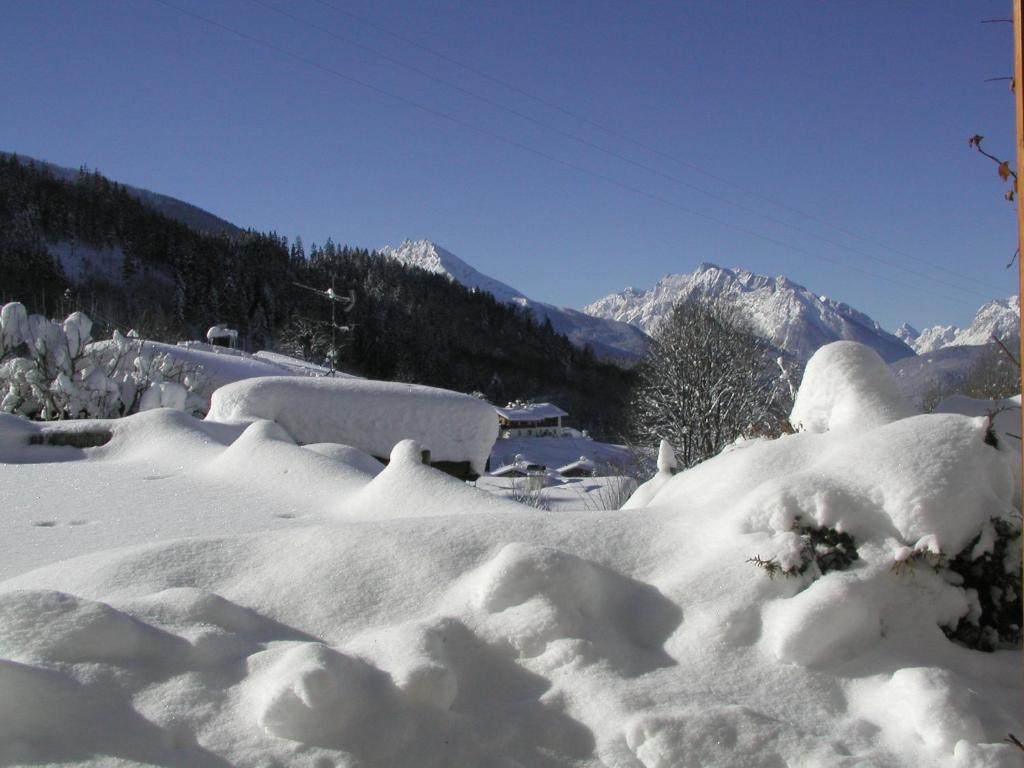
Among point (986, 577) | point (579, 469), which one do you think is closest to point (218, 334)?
point (579, 469)

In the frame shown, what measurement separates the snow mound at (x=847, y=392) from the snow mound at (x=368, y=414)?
6586 millimetres

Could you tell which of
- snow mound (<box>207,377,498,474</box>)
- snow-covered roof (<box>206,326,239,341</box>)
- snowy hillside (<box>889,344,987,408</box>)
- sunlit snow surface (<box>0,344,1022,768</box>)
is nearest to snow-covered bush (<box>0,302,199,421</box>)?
snow mound (<box>207,377,498,474</box>)

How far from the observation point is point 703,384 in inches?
883

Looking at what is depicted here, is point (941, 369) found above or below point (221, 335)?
above

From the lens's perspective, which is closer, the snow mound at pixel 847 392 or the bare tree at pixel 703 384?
the snow mound at pixel 847 392

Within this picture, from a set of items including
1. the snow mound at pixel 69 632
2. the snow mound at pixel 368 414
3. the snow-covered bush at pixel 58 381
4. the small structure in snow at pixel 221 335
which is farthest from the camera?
the small structure in snow at pixel 221 335

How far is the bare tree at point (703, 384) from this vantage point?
21766mm

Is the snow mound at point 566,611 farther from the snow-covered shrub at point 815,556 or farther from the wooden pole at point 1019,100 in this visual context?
the wooden pole at point 1019,100

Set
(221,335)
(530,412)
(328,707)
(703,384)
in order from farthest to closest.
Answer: (530,412), (221,335), (703,384), (328,707)

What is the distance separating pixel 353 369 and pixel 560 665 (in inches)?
2726

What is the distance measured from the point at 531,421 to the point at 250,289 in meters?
37.6

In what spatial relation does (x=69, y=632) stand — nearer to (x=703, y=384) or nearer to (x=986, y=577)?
(x=986, y=577)

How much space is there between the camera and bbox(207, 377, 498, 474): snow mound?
34.1 ft

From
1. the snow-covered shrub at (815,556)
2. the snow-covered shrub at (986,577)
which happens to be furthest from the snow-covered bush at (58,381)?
the snow-covered shrub at (986,577)
